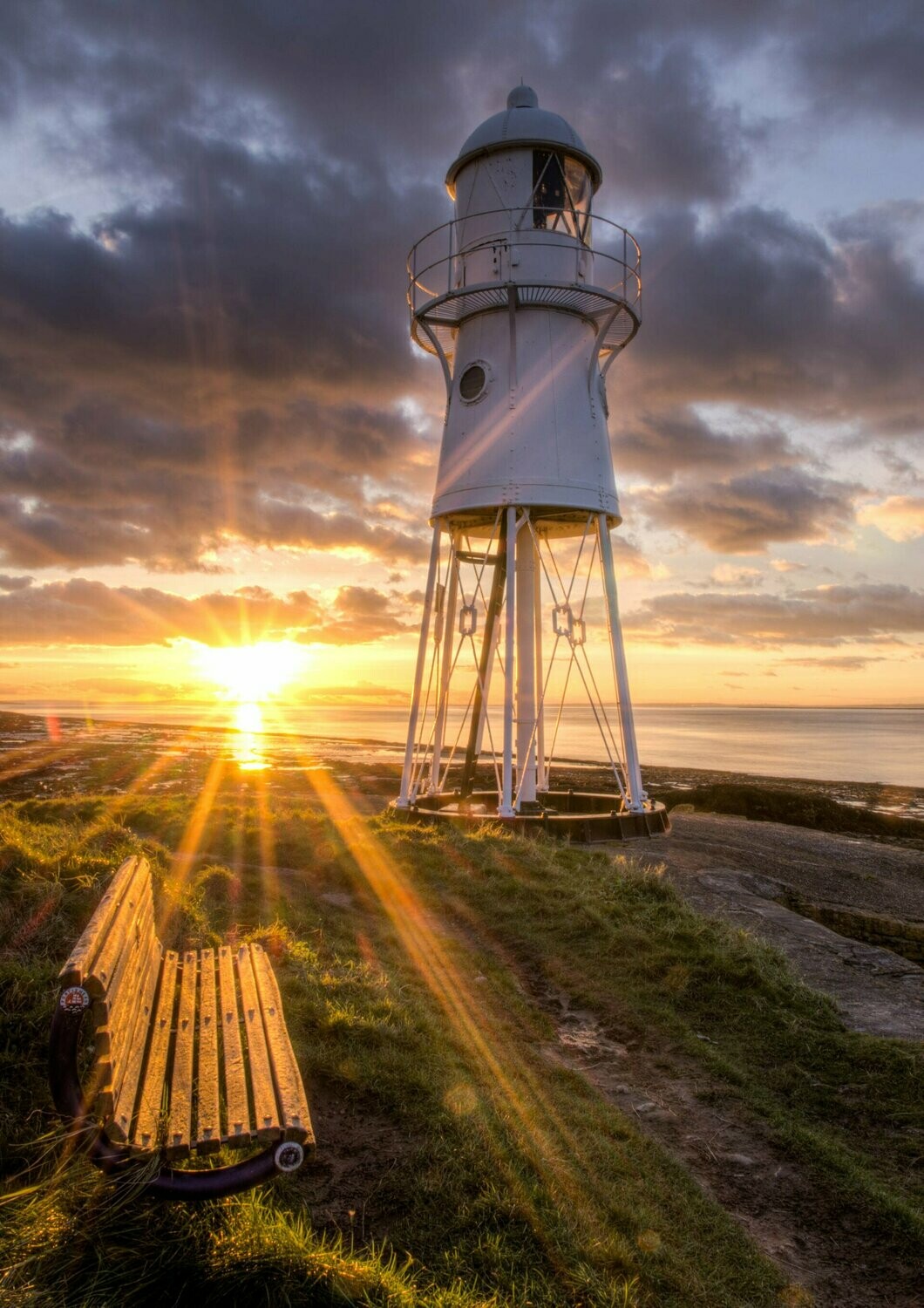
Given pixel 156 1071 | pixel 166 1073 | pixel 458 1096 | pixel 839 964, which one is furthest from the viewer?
pixel 839 964

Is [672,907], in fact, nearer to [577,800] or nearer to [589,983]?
[589,983]

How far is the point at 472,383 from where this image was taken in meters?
16.4

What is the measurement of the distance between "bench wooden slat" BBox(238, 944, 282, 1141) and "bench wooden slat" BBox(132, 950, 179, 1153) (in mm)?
409

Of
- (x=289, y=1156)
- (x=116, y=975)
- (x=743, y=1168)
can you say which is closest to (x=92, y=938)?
(x=116, y=975)

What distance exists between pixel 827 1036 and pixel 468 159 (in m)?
15.9

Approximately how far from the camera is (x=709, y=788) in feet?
98.4

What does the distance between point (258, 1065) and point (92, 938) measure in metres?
1.00

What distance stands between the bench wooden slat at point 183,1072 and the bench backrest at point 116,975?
0.18 metres

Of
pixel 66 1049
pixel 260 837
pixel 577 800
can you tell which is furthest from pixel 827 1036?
pixel 577 800

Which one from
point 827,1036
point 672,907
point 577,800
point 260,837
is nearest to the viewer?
point 827,1036

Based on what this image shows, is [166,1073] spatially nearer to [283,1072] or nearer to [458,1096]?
[283,1072]

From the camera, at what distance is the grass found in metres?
3.47

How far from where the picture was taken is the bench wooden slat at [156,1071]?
3656 millimetres

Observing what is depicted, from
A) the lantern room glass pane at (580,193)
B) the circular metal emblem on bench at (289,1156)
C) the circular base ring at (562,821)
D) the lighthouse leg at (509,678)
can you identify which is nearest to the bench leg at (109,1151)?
the circular metal emblem on bench at (289,1156)
